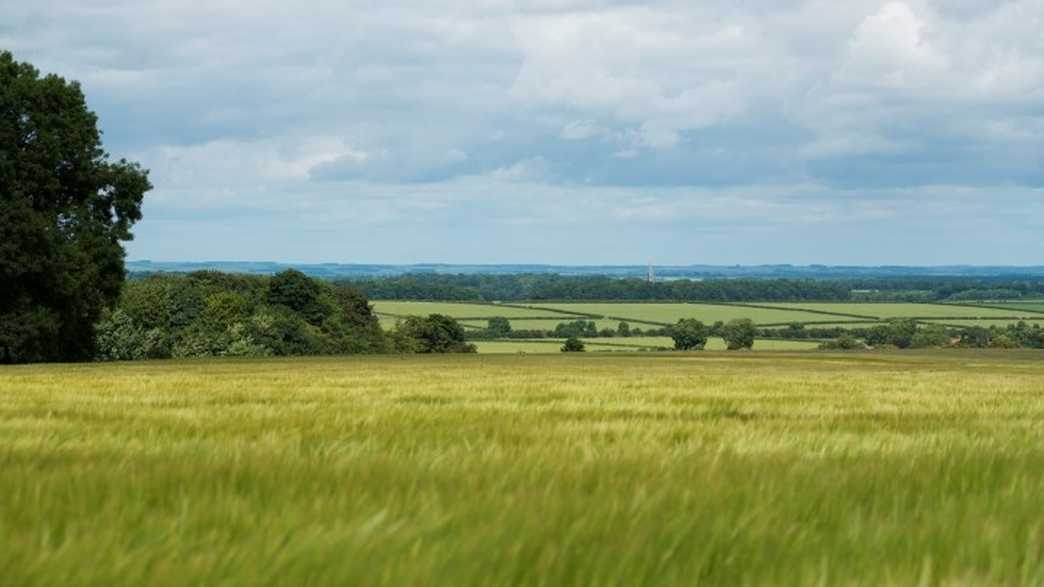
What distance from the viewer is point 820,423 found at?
900cm

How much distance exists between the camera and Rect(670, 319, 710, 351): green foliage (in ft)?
359

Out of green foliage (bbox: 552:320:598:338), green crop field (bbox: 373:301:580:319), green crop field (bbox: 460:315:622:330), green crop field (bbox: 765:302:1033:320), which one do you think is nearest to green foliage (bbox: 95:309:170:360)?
green foliage (bbox: 552:320:598:338)

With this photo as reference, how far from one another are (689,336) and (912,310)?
61.0 metres

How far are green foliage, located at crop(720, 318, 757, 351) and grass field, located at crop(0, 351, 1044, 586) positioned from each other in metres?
99.3

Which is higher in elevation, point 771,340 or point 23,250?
point 23,250

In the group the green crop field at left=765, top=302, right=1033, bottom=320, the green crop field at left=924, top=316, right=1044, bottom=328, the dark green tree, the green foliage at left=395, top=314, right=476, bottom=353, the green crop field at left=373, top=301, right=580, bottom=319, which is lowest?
the green foliage at left=395, top=314, right=476, bottom=353

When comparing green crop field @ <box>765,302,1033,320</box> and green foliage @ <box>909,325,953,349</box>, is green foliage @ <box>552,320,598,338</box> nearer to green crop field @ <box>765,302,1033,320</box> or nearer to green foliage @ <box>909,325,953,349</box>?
green foliage @ <box>909,325,953,349</box>

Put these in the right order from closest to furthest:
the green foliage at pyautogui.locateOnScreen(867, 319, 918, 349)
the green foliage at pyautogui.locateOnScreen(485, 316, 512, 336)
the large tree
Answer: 1. the large tree
2. the green foliage at pyautogui.locateOnScreen(867, 319, 918, 349)
3. the green foliage at pyautogui.locateOnScreen(485, 316, 512, 336)

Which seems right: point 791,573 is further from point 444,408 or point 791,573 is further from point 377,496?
point 444,408

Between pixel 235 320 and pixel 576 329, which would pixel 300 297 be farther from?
pixel 576 329

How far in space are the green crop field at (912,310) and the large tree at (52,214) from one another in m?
109

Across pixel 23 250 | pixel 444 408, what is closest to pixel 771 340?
pixel 23 250

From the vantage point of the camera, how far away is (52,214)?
51656 millimetres

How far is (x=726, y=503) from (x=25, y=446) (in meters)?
3.60
